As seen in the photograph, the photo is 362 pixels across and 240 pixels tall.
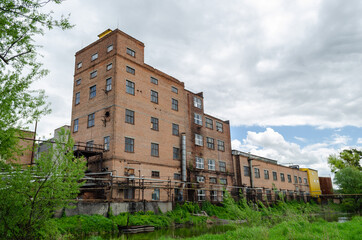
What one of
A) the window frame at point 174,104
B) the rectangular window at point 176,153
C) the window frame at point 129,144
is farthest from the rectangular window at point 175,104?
the window frame at point 129,144

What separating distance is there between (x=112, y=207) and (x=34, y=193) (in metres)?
11.9

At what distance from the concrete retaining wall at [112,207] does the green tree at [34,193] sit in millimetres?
6574

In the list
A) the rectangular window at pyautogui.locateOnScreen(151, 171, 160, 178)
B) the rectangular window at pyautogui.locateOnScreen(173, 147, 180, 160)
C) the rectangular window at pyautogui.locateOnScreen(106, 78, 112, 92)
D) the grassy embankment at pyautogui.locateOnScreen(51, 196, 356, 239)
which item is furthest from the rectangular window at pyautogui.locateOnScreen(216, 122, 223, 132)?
the rectangular window at pyautogui.locateOnScreen(106, 78, 112, 92)

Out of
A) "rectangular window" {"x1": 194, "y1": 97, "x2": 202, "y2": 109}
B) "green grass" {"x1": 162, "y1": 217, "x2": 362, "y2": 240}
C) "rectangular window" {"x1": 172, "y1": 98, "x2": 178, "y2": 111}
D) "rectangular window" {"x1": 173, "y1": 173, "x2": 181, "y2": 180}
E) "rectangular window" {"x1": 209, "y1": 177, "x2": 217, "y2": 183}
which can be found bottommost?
"green grass" {"x1": 162, "y1": 217, "x2": 362, "y2": 240}

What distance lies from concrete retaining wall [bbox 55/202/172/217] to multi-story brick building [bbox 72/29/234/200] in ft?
4.48

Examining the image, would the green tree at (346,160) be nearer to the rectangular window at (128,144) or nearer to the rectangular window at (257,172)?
the rectangular window at (257,172)

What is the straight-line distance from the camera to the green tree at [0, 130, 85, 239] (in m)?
7.68

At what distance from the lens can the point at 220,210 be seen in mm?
30531

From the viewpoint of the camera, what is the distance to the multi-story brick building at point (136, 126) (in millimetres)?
24656

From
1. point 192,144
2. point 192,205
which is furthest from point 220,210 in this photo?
point 192,144

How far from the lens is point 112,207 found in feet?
62.7

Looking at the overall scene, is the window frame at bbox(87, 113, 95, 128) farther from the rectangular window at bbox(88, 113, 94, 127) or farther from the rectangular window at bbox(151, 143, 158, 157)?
the rectangular window at bbox(151, 143, 158, 157)

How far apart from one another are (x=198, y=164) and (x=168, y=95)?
8846 millimetres

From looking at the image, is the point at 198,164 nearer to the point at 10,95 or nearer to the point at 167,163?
the point at 167,163
